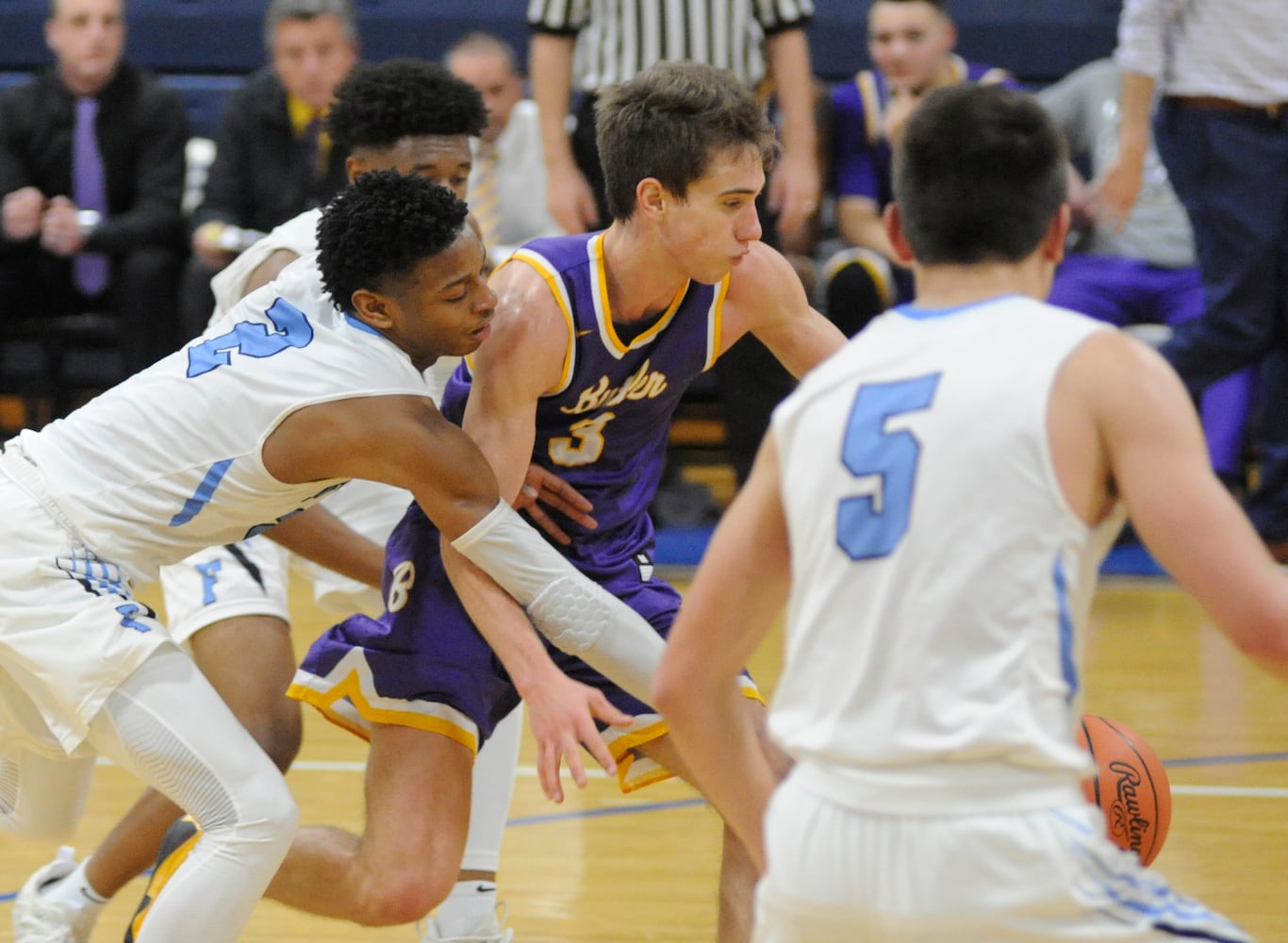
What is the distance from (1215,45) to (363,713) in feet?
14.1

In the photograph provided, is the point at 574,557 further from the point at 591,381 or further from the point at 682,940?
the point at 682,940

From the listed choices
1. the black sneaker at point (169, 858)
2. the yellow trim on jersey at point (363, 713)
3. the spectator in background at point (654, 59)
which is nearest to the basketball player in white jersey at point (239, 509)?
the black sneaker at point (169, 858)

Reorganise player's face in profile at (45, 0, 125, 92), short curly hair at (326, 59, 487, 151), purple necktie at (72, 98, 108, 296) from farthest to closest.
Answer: purple necktie at (72, 98, 108, 296), player's face in profile at (45, 0, 125, 92), short curly hair at (326, 59, 487, 151)

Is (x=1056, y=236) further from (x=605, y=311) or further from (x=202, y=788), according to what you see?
(x=202, y=788)

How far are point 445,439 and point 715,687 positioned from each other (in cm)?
92

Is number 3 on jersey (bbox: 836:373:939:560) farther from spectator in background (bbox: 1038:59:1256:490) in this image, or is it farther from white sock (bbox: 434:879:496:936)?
spectator in background (bbox: 1038:59:1256:490)

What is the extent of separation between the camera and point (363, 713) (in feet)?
11.1

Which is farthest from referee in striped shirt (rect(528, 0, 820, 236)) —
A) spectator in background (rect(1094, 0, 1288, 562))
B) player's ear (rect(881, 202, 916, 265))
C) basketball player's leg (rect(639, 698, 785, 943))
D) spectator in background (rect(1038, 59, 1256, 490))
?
player's ear (rect(881, 202, 916, 265))

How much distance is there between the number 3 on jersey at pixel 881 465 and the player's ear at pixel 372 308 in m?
1.30

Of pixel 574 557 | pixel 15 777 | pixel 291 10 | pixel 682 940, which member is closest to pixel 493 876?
pixel 682 940

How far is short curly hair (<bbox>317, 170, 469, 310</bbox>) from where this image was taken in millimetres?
3051

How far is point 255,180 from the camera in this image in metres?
7.64

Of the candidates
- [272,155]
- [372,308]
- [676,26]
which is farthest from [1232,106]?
[372,308]

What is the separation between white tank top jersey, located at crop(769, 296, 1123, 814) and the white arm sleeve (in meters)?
1.01
